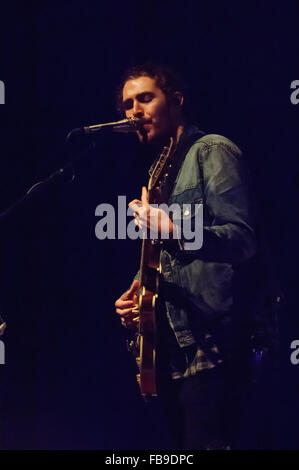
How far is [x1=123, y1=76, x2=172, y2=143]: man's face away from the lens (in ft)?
7.51

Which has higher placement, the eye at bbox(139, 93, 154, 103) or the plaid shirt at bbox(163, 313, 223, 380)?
the eye at bbox(139, 93, 154, 103)

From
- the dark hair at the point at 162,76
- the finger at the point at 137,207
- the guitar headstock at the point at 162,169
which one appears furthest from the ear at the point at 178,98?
the finger at the point at 137,207

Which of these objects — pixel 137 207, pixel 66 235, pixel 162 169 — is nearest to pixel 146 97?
pixel 162 169

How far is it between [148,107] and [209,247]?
2.57ft

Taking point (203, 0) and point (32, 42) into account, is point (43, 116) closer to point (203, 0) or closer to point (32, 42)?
point (32, 42)

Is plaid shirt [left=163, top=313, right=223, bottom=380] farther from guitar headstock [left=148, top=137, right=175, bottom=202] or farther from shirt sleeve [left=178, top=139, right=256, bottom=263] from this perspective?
guitar headstock [left=148, top=137, right=175, bottom=202]

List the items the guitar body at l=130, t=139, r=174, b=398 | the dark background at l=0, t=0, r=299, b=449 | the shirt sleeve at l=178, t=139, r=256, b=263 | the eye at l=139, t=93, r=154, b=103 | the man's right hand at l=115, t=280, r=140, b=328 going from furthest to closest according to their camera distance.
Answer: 1. the dark background at l=0, t=0, r=299, b=449
2. the eye at l=139, t=93, r=154, b=103
3. the man's right hand at l=115, t=280, r=140, b=328
4. the guitar body at l=130, t=139, r=174, b=398
5. the shirt sleeve at l=178, t=139, r=256, b=263

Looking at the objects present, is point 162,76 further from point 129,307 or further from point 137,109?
point 129,307

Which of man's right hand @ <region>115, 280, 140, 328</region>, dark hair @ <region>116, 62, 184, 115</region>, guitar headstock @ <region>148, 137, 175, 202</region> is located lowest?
man's right hand @ <region>115, 280, 140, 328</region>

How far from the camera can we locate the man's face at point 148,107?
229cm

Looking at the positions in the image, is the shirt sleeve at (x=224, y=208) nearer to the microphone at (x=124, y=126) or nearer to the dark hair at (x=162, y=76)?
the microphone at (x=124, y=126)

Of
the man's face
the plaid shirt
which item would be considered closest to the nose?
the man's face

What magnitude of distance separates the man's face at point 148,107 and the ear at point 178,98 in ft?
0.20
